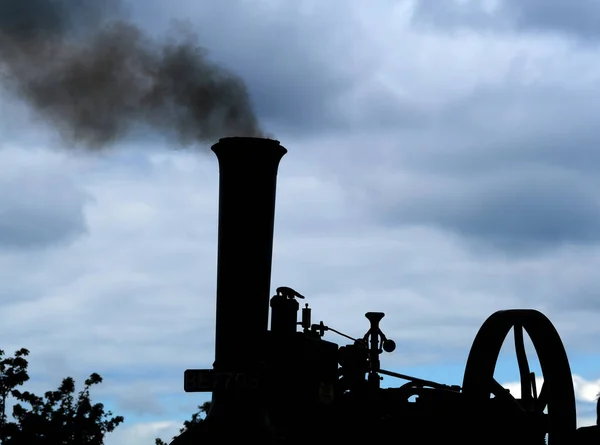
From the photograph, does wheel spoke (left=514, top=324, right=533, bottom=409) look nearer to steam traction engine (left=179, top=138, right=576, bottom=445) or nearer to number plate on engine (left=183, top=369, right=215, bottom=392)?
steam traction engine (left=179, top=138, right=576, bottom=445)

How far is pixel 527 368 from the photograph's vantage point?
15633 millimetres

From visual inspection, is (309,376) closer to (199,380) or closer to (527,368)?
(199,380)

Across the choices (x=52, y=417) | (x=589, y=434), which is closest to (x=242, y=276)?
(x=589, y=434)

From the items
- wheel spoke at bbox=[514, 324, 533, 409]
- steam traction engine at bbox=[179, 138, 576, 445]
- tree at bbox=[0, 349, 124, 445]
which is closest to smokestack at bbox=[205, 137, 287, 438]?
steam traction engine at bbox=[179, 138, 576, 445]

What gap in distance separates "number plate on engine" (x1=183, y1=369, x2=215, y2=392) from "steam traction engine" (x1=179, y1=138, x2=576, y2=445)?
0.04ft

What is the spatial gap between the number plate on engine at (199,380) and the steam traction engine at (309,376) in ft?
0.04

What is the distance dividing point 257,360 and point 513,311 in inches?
163

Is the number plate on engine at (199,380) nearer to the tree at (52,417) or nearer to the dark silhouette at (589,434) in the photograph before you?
the dark silhouette at (589,434)

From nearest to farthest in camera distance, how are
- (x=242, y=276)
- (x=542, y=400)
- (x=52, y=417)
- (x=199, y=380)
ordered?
(x=199, y=380) → (x=242, y=276) → (x=542, y=400) → (x=52, y=417)

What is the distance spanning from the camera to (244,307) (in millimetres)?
13078

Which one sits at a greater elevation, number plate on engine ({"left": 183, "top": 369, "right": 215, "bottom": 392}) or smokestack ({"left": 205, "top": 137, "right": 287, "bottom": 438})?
smokestack ({"left": 205, "top": 137, "right": 287, "bottom": 438})

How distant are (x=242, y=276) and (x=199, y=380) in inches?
48.5

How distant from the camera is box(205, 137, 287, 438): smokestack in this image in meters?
12.8

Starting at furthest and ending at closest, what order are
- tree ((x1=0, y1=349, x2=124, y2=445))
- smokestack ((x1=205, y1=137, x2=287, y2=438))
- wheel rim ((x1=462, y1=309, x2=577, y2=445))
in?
tree ((x1=0, y1=349, x2=124, y2=445)) < wheel rim ((x1=462, y1=309, x2=577, y2=445)) < smokestack ((x1=205, y1=137, x2=287, y2=438))
